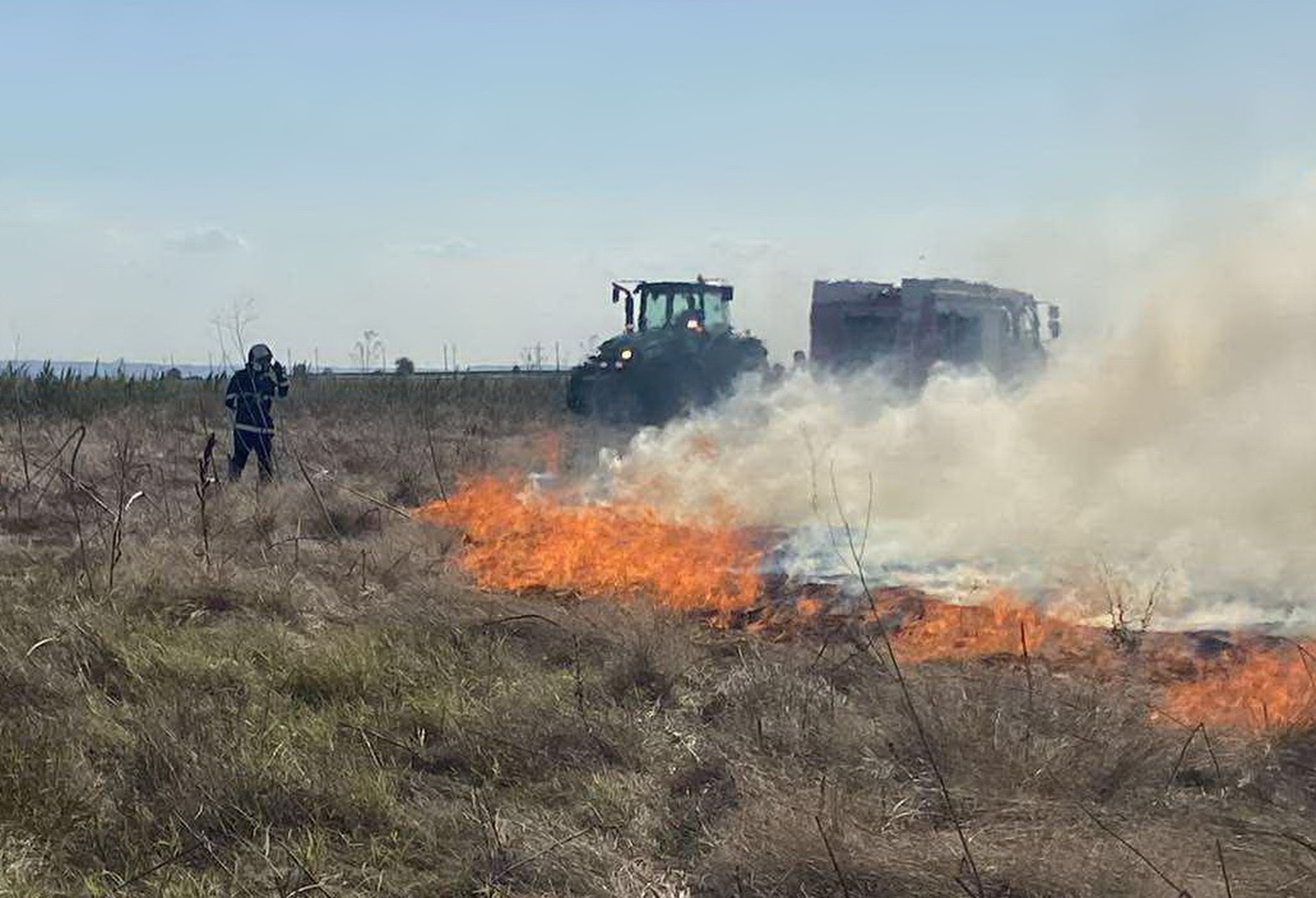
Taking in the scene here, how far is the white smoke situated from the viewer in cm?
810

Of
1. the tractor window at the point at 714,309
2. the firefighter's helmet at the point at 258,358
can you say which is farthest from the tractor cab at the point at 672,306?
the firefighter's helmet at the point at 258,358

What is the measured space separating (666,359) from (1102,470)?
10076 mm

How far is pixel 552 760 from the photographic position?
15.4ft

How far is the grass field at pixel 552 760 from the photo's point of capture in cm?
373

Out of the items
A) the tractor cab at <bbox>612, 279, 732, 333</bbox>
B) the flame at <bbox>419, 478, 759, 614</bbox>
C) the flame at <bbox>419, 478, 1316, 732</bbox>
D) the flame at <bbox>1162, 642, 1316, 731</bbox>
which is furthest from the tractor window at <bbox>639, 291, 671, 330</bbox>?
the flame at <bbox>1162, 642, 1316, 731</bbox>

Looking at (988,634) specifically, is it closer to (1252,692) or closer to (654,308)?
(1252,692)

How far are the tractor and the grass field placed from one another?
38.6 ft

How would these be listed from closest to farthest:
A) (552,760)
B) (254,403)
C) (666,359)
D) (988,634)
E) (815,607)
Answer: (552,760)
(988,634)
(815,607)
(254,403)
(666,359)

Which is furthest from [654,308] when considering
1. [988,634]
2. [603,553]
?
[988,634]

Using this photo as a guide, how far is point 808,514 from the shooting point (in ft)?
36.4

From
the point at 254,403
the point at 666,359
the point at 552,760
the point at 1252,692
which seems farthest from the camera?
the point at 666,359

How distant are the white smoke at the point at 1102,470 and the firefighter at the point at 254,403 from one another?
3.77m

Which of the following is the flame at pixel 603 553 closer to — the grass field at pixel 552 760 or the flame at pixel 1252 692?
the grass field at pixel 552 760

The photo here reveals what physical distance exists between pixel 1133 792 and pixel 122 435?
50.6ft
